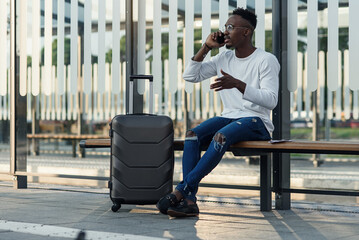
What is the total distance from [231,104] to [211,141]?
356 millimetres

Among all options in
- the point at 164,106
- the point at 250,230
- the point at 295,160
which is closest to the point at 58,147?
the point at 295,160

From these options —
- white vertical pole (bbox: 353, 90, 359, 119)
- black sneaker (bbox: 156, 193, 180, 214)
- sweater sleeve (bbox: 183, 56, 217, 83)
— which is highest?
sweater sleeve (bbox: 183, 56, 217, 83)

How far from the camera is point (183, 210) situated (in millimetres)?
4328

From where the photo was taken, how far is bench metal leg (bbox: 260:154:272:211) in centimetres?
482

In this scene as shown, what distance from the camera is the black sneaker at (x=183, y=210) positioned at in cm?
429

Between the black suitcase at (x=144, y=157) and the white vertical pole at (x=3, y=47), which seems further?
the white vertical pole at (x=3, y=47)

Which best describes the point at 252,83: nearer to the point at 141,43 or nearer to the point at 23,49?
the point at 141,43

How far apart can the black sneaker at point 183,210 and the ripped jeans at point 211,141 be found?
0.16ft

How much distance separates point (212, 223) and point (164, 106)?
2.22 meters

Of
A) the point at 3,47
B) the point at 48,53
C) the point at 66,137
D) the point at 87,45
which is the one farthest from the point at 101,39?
the point at 66,137

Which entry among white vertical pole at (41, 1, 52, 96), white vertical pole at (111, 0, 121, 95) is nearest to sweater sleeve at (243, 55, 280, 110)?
white vertical pole at (111, 0, 121, 95)

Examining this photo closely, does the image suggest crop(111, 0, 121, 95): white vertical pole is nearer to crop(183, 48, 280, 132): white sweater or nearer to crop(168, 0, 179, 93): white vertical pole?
crop(168, 0, 179, 93): white vertical pole

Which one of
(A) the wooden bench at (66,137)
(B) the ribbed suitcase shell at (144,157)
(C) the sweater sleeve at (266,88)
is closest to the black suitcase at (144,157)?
(B) the ribbed suitcase shell at (144,157)

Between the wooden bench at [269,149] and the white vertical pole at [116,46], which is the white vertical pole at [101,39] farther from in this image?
the wooden bench at [269,149]
